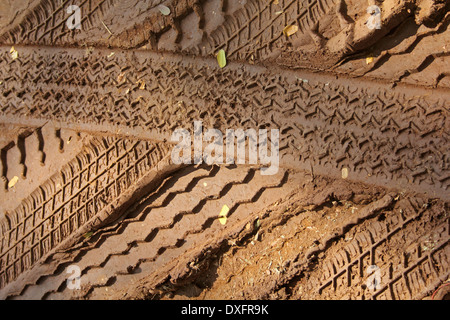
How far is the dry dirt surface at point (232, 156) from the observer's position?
202cm

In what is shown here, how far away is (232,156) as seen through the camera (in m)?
2.28

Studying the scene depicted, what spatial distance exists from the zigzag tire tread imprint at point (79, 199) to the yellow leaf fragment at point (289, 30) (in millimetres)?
925

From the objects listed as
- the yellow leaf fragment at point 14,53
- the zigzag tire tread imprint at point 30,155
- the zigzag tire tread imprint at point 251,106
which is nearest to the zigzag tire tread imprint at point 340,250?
the zigzag tire tread imprint at point 251,106

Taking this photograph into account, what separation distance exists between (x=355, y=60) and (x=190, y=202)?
1.17 meters

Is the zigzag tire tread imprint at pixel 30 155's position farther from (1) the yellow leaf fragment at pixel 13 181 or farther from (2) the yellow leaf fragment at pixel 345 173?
(2) the yellow leaf fragment at pixel 345 173

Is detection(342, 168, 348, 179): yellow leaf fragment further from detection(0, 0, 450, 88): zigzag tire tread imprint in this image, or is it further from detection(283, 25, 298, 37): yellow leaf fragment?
detection(283, 25, 298, 37): yellow leaf fragment

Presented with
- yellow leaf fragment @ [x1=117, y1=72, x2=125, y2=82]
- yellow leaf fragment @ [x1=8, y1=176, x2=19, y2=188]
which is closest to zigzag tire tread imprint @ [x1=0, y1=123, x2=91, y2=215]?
yellow leaf fragment @ [x1=8, y1=176, x2=19, y2=188]

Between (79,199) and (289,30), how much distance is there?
1.57 meters

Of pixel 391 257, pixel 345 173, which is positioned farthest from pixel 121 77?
pixel 391 257

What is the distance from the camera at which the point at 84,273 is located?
2.55 meters

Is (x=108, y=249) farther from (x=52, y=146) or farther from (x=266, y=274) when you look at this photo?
(x=266, y=274)

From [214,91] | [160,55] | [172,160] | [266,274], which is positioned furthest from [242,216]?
[160,55]

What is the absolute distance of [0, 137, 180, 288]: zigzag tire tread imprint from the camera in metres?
2.44

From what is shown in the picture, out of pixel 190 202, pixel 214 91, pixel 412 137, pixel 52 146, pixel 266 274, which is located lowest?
pixel 266 274
